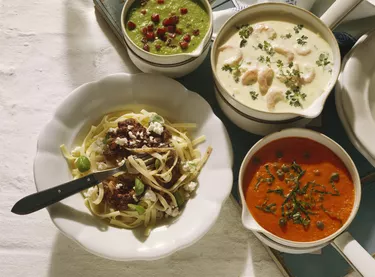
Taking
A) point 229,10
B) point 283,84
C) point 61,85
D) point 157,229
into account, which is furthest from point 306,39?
point 61,85

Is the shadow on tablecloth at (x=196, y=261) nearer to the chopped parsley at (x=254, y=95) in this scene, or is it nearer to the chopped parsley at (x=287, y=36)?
the chopped parsley at (x=254, y=95)

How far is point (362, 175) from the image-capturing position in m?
2.08

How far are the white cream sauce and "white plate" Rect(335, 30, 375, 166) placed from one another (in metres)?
0.11

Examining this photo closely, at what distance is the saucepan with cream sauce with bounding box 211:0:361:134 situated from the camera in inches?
76.9

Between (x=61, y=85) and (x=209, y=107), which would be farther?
(x=61, y=85)

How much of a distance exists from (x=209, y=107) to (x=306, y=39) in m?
0.52

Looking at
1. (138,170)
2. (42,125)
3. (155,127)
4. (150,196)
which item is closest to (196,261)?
(150,196)

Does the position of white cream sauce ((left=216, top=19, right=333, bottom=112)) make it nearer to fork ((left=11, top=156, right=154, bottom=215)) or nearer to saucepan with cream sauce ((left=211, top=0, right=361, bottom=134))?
saucepan with cream sauce ((left=211, top=0, right=361, bottom=134))

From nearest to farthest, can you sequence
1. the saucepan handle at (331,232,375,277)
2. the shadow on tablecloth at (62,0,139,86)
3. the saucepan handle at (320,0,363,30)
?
the saucepan handle at (331,232,375,277) → the saucepan handle at (320,0,363,30) → the shadow on tablecloth at (62,0,139,86)

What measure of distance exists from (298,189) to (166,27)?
90 cm

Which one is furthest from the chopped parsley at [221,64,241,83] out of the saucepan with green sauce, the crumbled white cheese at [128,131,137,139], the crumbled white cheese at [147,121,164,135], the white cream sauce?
the crumbled white cheese at [128,131,137,139]

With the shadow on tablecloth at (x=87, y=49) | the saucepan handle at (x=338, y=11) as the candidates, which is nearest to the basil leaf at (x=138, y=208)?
the shadow on tablecloth at (x=87, y=49)

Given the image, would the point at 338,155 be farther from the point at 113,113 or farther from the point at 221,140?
the point at 113,113

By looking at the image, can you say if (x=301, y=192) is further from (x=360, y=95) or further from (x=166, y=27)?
(x=166, y=27)
